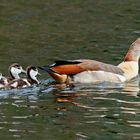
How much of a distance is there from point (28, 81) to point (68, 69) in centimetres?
98

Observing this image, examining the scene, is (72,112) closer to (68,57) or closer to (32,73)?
(32,73)

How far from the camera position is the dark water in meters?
12.0

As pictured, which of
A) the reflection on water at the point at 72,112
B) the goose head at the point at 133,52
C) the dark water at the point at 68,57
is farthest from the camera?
the goose head at the point at 133,52

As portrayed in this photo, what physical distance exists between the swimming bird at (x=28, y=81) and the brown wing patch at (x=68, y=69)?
0.41 meters

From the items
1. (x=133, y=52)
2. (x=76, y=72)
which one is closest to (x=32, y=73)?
(x=76, y=72)

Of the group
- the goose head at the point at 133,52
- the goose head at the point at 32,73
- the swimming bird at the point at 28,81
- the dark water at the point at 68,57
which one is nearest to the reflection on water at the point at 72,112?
the dark water at the point at 68,57

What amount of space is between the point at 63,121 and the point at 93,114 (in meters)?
0.72

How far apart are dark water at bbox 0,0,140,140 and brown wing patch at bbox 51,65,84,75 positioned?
0.37m

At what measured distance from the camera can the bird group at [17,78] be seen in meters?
14.9

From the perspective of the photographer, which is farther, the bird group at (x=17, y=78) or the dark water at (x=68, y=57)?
the bird group at (x=17, y=78)

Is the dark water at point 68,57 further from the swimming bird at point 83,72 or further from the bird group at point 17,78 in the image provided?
the swimming bird at point 83,72

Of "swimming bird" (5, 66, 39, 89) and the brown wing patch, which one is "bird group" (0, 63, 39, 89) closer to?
"swimming bird" (5, 66, 39, 89)

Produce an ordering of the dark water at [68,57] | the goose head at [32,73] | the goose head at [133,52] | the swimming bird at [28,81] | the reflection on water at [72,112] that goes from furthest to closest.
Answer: the goose head at [133,52]
the goose head at [32,73]
the swimming bird at [28,81]
the dark water at [68,57]
the reflection on water at [72,112]

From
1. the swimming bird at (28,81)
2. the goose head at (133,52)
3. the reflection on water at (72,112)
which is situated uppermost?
the goose head at (133,52)
